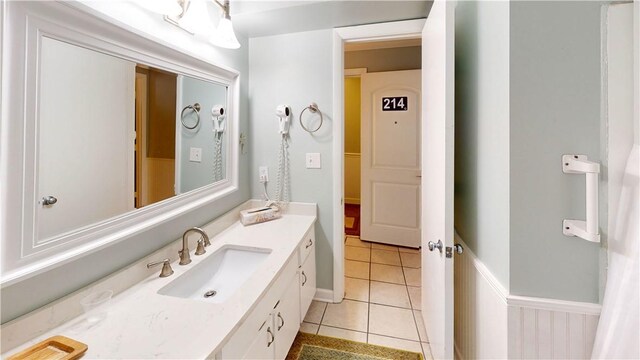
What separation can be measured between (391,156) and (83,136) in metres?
2.89

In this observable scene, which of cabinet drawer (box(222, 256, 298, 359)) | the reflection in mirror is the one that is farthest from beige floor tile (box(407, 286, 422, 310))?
the reflection in mirror

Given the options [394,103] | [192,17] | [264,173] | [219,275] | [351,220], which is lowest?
[351,220]

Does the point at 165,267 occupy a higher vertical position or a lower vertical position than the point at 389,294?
higher

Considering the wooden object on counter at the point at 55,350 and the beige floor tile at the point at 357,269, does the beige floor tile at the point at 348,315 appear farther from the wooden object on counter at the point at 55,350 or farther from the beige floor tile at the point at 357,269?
the wooden object on counter at the point at 55,350

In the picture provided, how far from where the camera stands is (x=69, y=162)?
0.90m

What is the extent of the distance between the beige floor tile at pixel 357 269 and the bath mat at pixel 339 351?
35.4 inches

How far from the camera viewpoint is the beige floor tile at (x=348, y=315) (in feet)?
6.28

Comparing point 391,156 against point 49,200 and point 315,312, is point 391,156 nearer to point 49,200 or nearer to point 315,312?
point 315,312

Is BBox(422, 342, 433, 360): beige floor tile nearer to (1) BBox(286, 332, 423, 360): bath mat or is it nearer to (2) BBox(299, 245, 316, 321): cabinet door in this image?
(1) BBox(286, 332, 423, 360): bath mat

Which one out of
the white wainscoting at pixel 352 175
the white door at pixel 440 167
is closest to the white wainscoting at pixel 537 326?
the white door at pixel 440 167

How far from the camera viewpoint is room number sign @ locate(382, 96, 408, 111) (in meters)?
3.16

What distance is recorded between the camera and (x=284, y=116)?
2045 mm

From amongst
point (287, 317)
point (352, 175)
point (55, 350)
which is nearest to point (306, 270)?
point (287, 317)

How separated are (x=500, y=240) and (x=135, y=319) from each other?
1.32m
